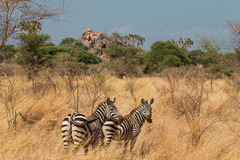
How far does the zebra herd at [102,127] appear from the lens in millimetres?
2917

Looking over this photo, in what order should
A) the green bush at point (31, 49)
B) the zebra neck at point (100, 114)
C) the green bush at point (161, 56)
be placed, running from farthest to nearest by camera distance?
1. the green bush at point (161, 56)
2. the green bush at point (31, 49)
3. the zebra neck at point (100, 114)

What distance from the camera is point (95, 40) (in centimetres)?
6519

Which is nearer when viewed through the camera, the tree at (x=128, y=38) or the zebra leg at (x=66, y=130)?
the zebra leg at (x=66, y=130)

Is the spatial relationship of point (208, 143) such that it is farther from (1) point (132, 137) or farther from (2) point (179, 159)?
(1) point (132, 137)

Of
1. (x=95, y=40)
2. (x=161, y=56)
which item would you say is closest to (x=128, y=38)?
(x=95, y=40)

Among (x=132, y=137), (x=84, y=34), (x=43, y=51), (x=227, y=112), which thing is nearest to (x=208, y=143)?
(x=132, y=137)

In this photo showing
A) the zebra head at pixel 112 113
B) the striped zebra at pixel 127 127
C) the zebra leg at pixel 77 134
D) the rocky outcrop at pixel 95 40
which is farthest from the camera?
the rocky outcrop at pixel 95 40

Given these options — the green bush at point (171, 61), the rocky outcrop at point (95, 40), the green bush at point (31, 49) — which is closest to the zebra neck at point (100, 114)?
the green bush at point (31, 49)

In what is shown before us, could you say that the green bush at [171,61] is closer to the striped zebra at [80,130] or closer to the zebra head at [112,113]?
the zebra head at [112,113]

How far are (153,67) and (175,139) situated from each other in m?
19.5

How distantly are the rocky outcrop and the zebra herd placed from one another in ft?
197

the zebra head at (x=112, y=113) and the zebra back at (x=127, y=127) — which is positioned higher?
the zebra head at (x=112, y=113)

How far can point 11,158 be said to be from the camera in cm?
286

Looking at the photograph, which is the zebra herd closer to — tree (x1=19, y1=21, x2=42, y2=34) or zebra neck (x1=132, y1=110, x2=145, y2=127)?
zebra neck (x1=132, y1=110, x2=145, y2=127)
